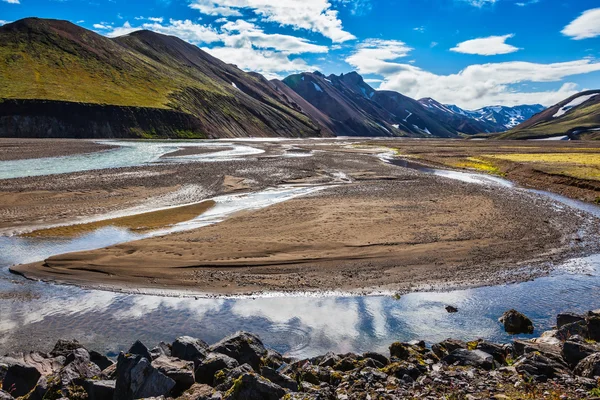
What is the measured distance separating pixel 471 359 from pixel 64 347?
10.5m

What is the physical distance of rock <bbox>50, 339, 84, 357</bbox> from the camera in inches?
419

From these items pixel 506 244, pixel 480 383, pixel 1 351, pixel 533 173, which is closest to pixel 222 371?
pixel 480 383

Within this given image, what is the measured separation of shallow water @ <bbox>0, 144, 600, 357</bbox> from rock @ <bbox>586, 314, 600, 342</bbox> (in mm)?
2013

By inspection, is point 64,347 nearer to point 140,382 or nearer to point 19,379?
point 19,379

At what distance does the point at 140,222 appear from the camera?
25.9 meters

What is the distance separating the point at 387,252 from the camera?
821 inches

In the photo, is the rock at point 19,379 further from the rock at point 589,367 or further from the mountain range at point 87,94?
the mountain range at point 87,94

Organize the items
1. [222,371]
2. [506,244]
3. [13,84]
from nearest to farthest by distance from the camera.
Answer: [222,371] → [506,244] → [13,84]

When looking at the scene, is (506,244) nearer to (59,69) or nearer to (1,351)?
(1,351)

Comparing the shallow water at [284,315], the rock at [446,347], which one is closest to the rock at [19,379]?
the shallow water at [284,315]

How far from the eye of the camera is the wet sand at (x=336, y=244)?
57.0 ft

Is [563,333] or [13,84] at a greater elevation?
[13,84]

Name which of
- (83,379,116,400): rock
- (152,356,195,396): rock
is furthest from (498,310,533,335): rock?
(83,379,116,400): rock

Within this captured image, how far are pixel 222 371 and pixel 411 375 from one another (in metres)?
4.24
